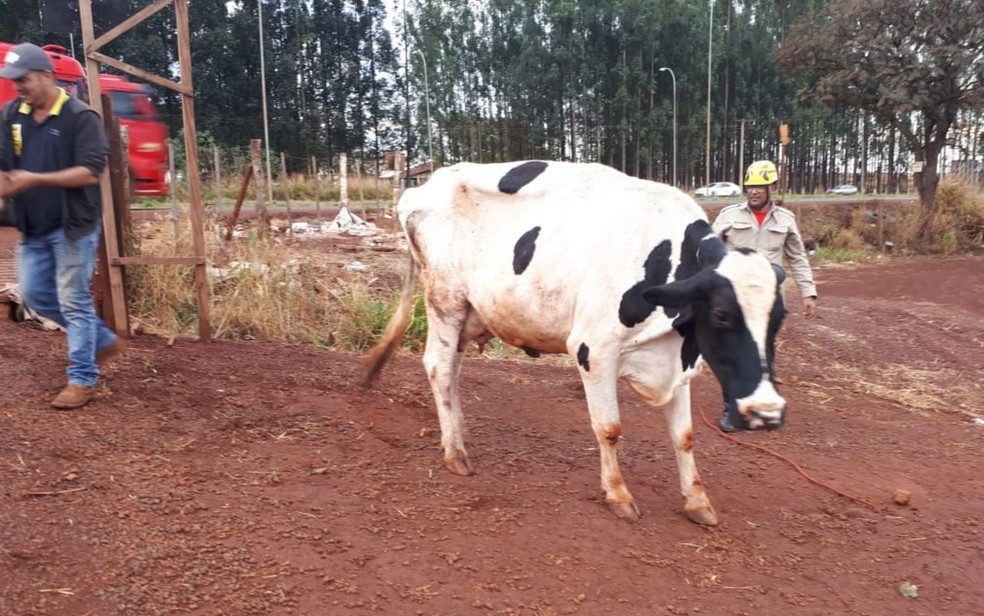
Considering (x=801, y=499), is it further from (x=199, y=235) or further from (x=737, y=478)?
(x=199, y=235)

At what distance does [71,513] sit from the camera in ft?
11.3

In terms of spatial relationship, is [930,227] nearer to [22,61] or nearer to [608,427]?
[608,427]

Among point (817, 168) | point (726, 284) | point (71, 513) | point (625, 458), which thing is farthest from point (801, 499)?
point (817, 168)

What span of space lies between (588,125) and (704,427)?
1625 inches

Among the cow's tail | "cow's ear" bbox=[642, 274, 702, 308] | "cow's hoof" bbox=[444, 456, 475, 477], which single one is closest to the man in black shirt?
the cow's tail

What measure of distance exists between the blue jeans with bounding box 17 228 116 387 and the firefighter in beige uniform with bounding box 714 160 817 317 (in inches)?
180

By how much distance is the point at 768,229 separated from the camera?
6.15 meters

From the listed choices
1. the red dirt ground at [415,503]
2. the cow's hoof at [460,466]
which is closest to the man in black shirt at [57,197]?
the red dirt ground at [415,503]

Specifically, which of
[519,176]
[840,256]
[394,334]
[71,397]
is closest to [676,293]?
[519,176]

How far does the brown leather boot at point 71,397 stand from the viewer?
14.6 ft

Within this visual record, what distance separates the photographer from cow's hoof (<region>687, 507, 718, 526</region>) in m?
4.02

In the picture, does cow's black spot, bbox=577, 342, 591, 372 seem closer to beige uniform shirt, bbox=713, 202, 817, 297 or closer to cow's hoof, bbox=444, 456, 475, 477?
cow's hoof, bbox=444, 456, 475, 477

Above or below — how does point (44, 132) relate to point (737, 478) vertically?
above

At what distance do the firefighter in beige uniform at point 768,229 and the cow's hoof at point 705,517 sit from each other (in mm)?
2609
